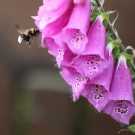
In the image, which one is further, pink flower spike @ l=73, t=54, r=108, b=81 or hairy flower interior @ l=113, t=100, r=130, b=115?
hairy flower interior @ l=113, t=100, r=130, b=115

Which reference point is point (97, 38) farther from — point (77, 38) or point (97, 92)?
point (97, 92)

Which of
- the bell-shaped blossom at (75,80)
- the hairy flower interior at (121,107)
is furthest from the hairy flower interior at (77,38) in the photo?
the hairy flower interior at (121,107)

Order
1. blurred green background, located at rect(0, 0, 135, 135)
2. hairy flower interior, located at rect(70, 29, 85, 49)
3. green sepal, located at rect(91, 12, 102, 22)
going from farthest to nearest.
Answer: blurred green background, located at rect(0, 0, 135, 135)
green sepal, located at rect(91, 12, 102, 22)
hairy flower interior, located at rect(70, 29, 85, 49)

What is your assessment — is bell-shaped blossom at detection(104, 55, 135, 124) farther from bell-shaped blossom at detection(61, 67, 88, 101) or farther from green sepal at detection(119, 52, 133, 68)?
bell-shaped blossom at detection(61, 67, 88, 101)

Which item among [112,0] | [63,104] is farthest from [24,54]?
[112,0]

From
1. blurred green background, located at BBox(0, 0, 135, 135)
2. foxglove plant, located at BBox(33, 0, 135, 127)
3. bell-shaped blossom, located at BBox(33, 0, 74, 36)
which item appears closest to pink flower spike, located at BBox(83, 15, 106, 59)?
foxglove plant, located at BBox(33, 0, 135, 127)

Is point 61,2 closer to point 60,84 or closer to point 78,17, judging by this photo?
point 78,17

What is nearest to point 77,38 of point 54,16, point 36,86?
point 54,16
